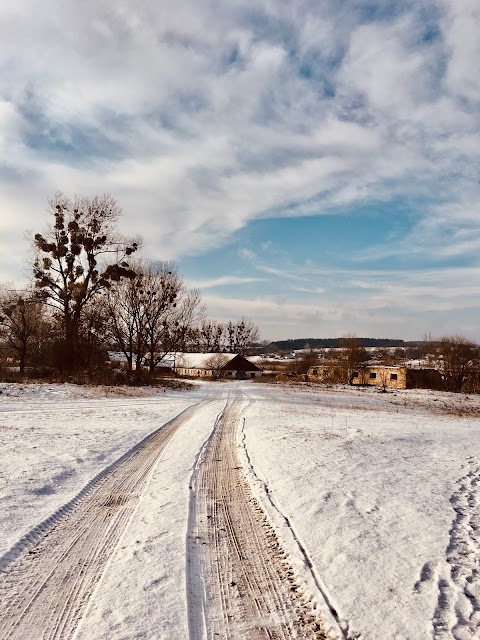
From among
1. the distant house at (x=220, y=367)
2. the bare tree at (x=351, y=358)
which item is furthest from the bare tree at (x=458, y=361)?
the distant house at (x=220, y=367)

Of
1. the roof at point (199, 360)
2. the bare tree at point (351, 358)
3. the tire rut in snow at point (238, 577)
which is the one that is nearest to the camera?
the tire rut in snow at point (238, 577)

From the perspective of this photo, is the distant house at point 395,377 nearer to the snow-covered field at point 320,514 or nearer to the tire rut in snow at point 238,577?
the snow-covered field at point 320,514

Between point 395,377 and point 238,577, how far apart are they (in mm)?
55029

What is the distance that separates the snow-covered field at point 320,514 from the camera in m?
3.56

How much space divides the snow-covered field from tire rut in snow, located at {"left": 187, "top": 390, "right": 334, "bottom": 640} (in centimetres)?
15

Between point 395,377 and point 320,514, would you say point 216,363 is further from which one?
point 320,514

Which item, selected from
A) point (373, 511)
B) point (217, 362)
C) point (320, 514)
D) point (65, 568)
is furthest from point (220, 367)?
point (65, 568)

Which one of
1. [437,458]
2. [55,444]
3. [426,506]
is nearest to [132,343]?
[55,444]

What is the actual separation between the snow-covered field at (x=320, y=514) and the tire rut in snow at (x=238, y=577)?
0.15 metres

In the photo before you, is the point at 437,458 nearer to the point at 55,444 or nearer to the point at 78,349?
the point at 55,444

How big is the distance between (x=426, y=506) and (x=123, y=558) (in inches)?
160

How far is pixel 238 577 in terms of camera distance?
4137mm

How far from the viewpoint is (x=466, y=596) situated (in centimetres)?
384

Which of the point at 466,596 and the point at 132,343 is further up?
the point at 132,343
